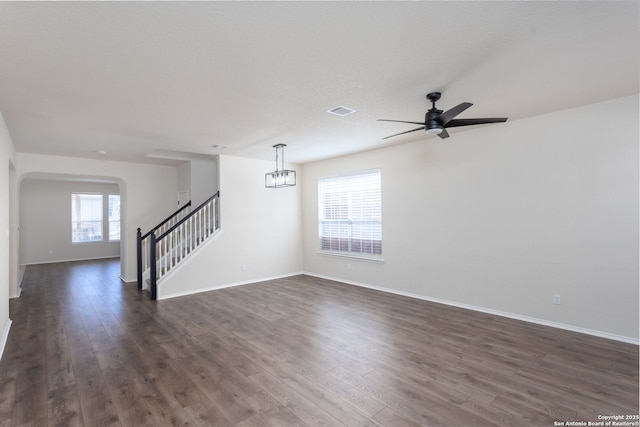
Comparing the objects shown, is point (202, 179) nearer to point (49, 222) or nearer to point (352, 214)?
point (352, 214)

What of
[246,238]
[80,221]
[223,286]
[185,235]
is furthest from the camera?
[80,221]

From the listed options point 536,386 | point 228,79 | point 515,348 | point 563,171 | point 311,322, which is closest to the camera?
point 536,386

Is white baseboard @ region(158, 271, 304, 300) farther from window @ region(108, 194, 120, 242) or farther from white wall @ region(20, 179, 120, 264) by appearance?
window @ region(108, 194, 120, 242)

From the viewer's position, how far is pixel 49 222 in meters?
9.61

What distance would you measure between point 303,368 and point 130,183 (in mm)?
5949

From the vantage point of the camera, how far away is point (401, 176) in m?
5.47

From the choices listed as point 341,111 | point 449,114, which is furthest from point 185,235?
point 449,114

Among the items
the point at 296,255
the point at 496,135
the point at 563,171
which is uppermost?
the point at 496,135

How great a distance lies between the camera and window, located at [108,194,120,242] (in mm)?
10711

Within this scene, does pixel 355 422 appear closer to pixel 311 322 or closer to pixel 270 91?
pixel 311 322

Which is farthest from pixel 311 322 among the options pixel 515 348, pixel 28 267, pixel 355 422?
pixel 28 267

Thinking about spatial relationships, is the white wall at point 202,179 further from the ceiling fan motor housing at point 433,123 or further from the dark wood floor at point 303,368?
the ceiling fan motor housing at point 433,123

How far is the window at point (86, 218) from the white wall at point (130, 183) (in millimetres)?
3738

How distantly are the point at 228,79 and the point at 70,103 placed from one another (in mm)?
1808
